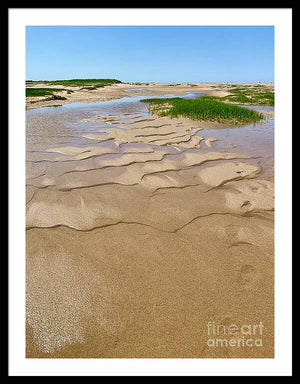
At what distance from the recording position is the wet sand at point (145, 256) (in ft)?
7.02

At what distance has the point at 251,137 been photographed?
10.1 metres

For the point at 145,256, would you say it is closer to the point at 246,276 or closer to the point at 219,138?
the point at 246,276

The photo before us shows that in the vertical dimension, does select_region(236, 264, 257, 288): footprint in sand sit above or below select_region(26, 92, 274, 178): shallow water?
below

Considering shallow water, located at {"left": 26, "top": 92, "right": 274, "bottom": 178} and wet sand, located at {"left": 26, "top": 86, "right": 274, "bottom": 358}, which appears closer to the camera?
wet sand, located at {"left": 26, "top": 86, "right": 274, "bottom": 358}

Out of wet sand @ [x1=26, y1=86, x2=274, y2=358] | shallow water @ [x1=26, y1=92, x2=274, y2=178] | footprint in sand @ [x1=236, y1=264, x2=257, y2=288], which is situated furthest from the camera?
shallow water @ [x1=26, y1=92, x2=274, y2=178]

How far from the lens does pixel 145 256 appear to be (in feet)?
10.0

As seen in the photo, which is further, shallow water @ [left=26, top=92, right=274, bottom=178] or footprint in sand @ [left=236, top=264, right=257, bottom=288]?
shallow water @ [left=26, top=92, right=274, bottom=178]

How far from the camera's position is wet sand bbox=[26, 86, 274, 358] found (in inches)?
84.3

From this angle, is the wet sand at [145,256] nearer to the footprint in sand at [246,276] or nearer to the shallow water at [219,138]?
the footprint in sand at [246,276]

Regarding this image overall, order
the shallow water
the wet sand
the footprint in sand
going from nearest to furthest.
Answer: the wet sand, the footprint in sand, the shallow water

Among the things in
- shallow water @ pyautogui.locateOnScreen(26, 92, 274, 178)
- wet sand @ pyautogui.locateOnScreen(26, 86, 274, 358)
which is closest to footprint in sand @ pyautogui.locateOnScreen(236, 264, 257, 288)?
wet sand @ pyautogui.locateOnScreen(26, 86, 274, 358)

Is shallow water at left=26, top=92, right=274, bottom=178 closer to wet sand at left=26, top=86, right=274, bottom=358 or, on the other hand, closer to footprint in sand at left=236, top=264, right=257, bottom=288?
wet sand at left=26, top=86, right=274, bottom=358

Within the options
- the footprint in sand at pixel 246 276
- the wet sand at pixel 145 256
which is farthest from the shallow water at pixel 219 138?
the footprint in sand at pixel 246 276

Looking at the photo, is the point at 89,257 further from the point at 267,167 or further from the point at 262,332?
the point at 267,167
